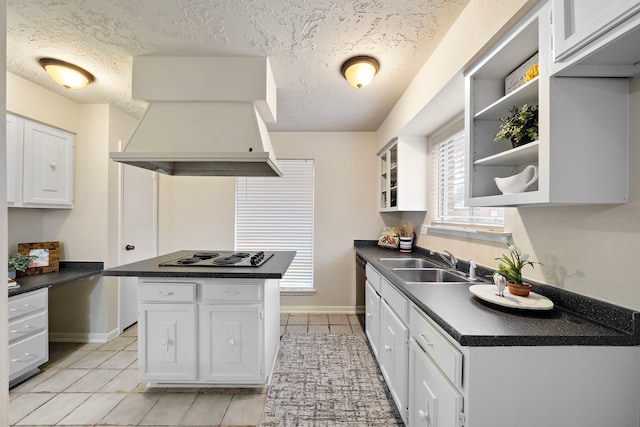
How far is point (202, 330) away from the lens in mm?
1989

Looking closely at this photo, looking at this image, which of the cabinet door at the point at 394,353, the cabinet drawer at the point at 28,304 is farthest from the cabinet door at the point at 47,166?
the cabinet door at the point at 394,353

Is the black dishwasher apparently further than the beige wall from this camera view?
No

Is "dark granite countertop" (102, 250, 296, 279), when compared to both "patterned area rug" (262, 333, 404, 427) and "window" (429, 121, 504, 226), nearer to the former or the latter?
"patterned area rug" (262, 333, 404, 427)

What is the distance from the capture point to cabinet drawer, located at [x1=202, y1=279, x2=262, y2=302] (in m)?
1.97

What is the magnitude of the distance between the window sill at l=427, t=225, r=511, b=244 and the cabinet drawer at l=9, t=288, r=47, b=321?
3450 millimetres

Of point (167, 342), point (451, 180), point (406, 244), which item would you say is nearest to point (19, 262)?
point (167, 342)

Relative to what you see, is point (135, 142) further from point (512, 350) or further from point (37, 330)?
point (512, 350)

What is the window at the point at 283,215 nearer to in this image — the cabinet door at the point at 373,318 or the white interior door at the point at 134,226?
the white interior door at the point at 134,226

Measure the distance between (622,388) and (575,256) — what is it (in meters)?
0.51

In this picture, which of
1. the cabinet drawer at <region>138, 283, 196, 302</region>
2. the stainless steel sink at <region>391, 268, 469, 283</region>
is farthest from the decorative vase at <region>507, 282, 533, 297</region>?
the cabinet drawer at <region>138, 283, 196, 302</region>

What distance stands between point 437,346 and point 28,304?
2977 millimetres

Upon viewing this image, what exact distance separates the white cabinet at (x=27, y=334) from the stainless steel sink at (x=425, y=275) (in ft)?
9.38

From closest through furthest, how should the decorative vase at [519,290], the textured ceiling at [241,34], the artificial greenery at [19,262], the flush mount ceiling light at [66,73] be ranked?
1. the decorative vase at [519,290]
2. the textured ceiling at [241,34]
3. the flush mount ceiling light at [66,73]
4. the artificial greenery at [19,262]

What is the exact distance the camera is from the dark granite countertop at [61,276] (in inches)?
86.5
